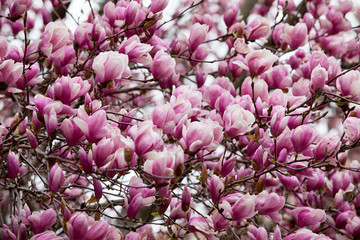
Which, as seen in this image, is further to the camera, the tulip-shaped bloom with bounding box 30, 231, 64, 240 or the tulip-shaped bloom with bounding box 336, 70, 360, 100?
the tulip-shaped bloom with bounding box 336, 70, 360, 100

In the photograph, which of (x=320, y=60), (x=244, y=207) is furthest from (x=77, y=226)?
(x=320, y=60)

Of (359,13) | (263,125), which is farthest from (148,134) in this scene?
(359,13)

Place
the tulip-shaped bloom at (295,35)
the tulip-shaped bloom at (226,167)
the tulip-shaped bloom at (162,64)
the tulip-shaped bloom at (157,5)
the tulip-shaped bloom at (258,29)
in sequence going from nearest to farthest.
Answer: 1. the tulip-shaped bloom at (226,167)
2. the tulip-shaped bloom at (162,64)
3. the tulip-shaped bloom at (157,5)
4. the tulip-shaped bloom at (258,29)
5. the tulip-shaped bloom at (295,35)

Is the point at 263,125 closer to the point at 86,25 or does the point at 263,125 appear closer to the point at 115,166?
the point at 115,166

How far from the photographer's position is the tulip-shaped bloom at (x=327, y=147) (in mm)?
1471

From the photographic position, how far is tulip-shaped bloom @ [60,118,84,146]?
1.32 metres

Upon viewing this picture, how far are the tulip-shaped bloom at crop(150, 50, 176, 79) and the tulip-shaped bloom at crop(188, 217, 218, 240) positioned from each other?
0.70m

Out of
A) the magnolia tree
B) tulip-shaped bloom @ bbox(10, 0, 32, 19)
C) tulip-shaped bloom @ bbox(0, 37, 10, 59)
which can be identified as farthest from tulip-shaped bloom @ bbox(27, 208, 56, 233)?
tulip-shaped bloom @ bbox(10, 0, 32, 19)

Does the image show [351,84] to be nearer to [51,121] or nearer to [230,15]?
[230,15]

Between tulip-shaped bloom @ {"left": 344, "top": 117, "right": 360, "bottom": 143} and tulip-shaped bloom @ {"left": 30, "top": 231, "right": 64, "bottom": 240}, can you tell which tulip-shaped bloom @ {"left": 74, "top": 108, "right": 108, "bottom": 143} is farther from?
tulip-shaped bloom @ {"left": 344, "top": 117, "right": 360, "bottom": 143}

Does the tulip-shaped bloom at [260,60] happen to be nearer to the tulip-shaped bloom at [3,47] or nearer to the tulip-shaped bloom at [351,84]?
the tulip-shaped bloom at [351,84]

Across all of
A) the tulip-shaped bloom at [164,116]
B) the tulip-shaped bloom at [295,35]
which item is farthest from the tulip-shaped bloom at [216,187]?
the tulip-shaped bloom at [295,35]

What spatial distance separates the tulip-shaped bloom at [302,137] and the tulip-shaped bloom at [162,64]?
25.2 inches

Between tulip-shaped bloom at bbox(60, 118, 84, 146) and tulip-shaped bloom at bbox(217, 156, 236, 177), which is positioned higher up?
tulip-shaped bloom at bbox(60, 118, 84, 146)
